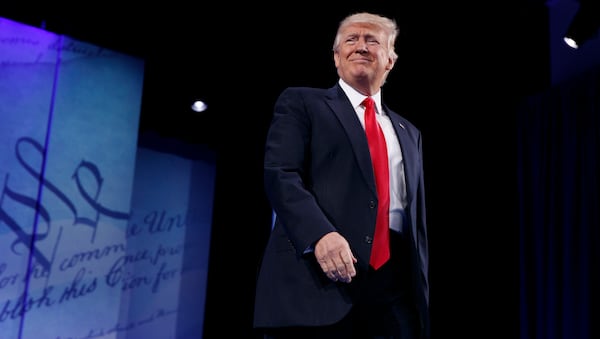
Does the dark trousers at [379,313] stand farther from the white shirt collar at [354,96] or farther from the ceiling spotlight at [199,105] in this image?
the ceiling spotlight at [199,105]

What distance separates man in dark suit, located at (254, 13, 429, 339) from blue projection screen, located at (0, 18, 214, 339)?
223cm

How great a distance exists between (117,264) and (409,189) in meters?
2.42

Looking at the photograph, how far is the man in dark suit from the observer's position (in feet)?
3.58

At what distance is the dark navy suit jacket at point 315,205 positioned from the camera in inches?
43.1

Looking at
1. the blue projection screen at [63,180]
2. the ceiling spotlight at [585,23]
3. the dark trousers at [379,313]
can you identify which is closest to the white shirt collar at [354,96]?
the dark trousers at [379,313]

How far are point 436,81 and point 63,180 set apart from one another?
98.7 inches

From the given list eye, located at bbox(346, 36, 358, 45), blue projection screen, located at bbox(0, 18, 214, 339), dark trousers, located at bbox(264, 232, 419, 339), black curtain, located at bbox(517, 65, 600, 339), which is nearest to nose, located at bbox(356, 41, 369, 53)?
eye, located at bbox(346, 36, 358, 45)

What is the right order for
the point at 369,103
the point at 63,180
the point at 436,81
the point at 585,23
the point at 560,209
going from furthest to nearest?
the point at 436,81 < the point at 560,209 < the point at 63,180 < the point at 585,23 < the point at 369,103

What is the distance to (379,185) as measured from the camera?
1214 mm

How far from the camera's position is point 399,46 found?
12.6 feet

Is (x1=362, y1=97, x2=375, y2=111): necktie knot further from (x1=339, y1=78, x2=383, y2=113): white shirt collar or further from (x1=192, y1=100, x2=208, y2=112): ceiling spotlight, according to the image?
(x1=192, y1=100, x2=208, y2=112): ceiling spotlight

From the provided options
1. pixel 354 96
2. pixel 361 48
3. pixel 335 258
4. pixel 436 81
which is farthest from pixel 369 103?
pixel 436 81

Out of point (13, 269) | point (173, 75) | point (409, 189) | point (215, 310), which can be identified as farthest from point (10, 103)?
point (409, 189)

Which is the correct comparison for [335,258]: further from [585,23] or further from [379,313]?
[585,23]
